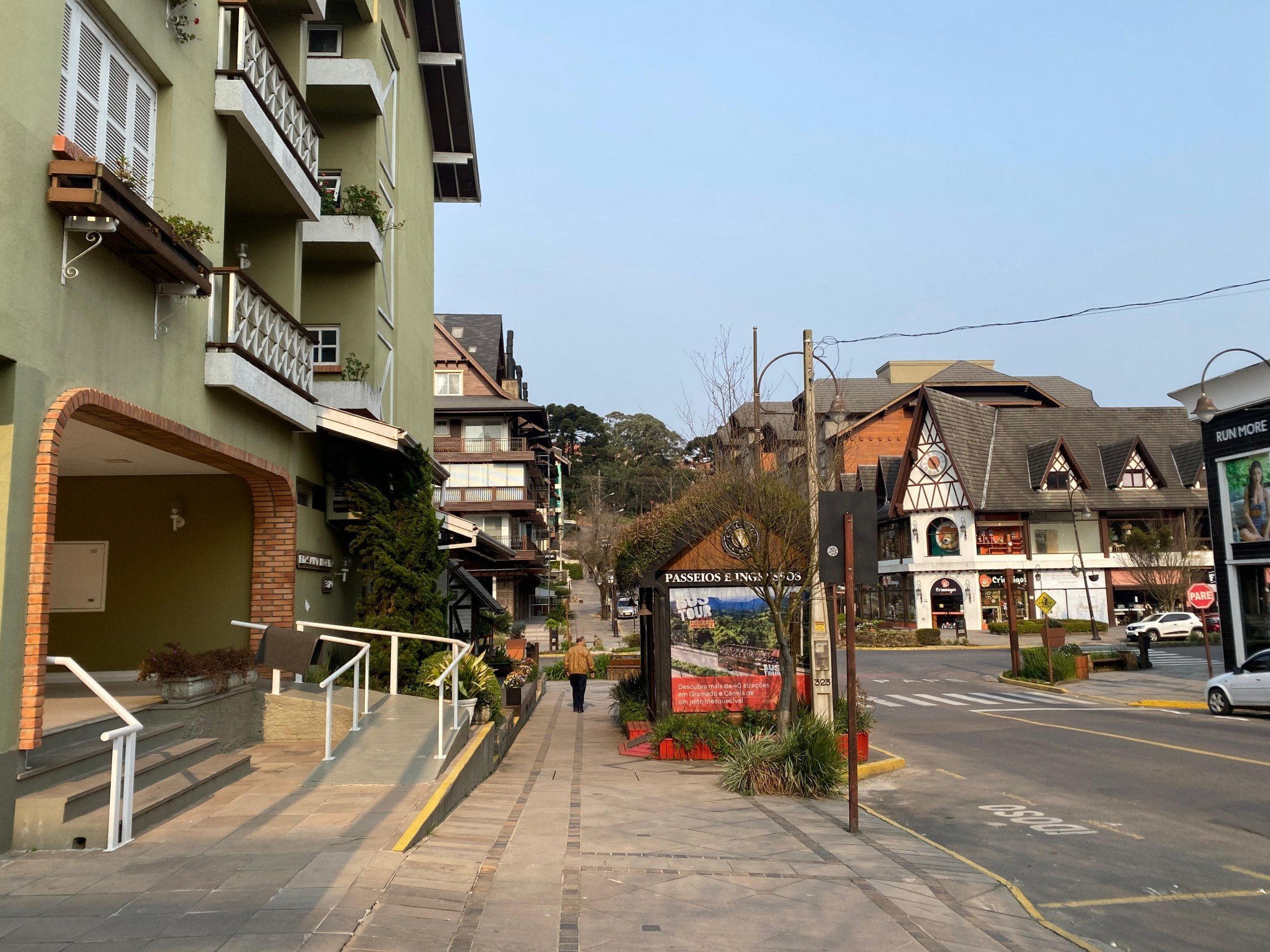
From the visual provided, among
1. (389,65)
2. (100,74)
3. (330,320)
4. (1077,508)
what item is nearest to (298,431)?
(330,320)

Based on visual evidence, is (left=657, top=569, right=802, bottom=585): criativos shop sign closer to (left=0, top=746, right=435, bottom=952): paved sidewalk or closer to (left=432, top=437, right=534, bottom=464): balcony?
(left=0, top=746, right=435, bottom=952): paved sidewalk

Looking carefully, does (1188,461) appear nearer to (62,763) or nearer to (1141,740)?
(1141,740)

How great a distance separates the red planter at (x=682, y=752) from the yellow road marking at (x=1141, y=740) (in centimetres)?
742

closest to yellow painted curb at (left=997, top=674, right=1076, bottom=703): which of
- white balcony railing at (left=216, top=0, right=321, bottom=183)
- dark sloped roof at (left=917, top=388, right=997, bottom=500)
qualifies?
dark sloped roof at (left=917, top=388, right=997, bottom=500)

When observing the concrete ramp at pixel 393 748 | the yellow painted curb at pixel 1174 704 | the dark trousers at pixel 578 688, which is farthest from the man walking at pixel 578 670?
the yellow painted curb at pixel 1174 704

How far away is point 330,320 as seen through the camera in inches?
678

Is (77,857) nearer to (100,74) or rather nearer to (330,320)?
(100,74)

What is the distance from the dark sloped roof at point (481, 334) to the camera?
56.3 meters

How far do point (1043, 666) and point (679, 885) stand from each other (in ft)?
84.9

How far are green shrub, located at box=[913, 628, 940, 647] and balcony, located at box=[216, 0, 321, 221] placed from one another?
4141cm

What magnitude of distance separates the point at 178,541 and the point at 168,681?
313 cm

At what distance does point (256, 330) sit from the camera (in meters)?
11.6

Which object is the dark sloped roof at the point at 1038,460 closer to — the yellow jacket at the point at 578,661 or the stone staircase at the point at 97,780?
the yellow jacket at the point at 578,661

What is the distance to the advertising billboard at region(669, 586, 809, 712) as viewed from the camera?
15328 mm
